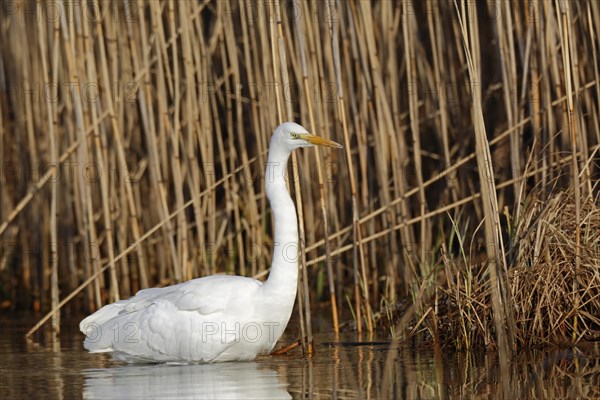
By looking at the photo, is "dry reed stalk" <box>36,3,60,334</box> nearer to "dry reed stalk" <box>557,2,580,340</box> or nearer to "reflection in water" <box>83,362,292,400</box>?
"reflection in water" <box>83,362,292,400</box>

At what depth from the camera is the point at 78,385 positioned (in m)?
6.09

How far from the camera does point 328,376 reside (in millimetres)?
6105

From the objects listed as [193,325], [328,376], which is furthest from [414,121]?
[328,376]

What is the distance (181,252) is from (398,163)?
1.91m

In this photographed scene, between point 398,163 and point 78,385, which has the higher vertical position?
point 398,163

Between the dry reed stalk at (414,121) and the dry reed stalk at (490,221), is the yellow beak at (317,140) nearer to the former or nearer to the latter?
the dry reed stalk at (490,221)

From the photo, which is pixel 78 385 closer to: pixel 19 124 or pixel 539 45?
pixel 539 45

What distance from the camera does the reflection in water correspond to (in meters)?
5.63

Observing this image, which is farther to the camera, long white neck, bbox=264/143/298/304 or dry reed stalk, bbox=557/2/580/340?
long white neck, bbox=264/143/298/304

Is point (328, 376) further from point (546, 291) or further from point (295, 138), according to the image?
point (295, 138)

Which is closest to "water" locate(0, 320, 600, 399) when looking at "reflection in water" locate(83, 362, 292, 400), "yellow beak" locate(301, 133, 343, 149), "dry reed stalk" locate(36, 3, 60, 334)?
"reflection in water" locate(83, 362, 292, 400)

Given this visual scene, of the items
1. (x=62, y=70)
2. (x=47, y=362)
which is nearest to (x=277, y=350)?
(x=47, y=362)

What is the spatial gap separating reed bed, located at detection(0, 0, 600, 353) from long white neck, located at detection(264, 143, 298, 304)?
0.52 ft

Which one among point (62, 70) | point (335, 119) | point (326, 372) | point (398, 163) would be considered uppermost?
point (62, 70)
